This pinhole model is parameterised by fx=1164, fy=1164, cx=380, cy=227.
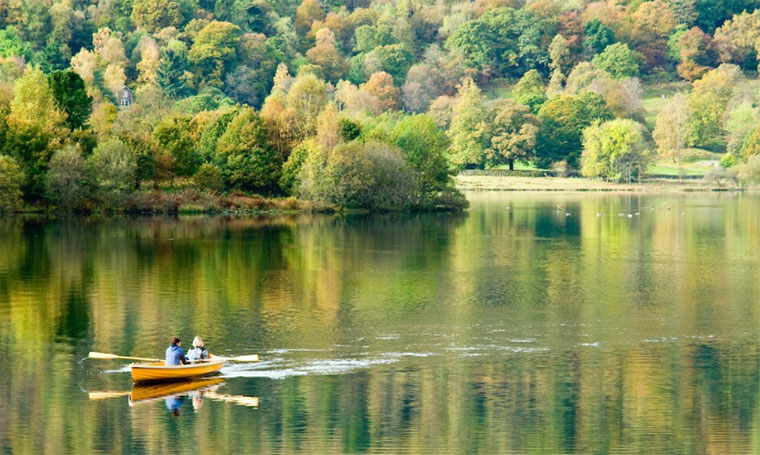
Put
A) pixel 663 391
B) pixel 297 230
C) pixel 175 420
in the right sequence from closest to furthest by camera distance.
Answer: pixel 175 420 → pixel 663 391 → pixel 297 230

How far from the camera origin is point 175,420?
2842 cm

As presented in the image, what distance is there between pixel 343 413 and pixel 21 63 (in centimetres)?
14908

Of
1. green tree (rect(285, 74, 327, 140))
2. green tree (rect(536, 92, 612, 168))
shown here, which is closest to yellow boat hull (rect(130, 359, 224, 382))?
green tree (rect(285, 74, 327, 140))

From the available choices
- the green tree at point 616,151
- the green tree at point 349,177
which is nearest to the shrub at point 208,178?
the green tree at point 349,177

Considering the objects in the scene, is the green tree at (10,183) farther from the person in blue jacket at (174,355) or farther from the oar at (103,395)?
the oar at (103,395)

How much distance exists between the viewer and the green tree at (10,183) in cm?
8481

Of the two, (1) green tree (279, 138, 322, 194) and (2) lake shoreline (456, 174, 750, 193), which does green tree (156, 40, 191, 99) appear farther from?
(1) green tree (279, 138, 322, 194)

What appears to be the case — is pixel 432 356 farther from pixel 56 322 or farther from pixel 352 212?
pixel 352 212

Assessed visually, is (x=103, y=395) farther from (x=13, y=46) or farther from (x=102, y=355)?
(x=13, y=46)

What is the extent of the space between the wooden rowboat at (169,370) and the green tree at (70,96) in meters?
65.3

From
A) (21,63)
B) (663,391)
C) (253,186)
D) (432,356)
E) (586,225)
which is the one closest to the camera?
(663,391)

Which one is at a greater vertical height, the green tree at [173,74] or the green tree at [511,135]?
the green tree at [173,74]

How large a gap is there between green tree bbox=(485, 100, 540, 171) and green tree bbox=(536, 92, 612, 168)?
236 centimetres

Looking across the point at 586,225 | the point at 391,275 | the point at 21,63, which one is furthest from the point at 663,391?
the point at 21,63
